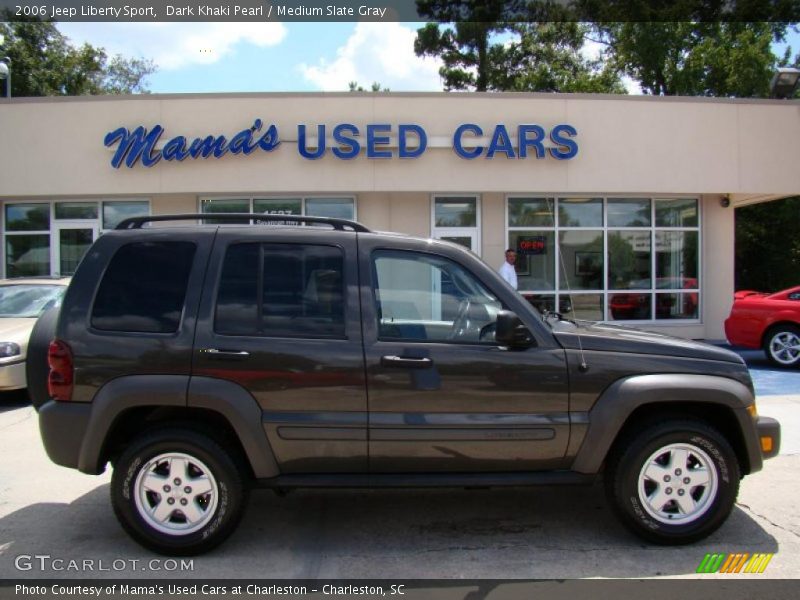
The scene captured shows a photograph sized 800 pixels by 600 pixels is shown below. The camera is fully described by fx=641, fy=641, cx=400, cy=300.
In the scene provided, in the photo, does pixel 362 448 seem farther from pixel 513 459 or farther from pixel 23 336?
pixel 23 336

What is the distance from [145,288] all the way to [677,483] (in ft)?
11.0

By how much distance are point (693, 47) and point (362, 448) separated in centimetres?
2494

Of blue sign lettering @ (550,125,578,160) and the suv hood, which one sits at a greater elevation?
blue sign lettering @ (550,125,578,160)

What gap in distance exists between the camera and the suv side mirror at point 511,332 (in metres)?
3.59

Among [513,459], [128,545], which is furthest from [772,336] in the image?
[128,545]

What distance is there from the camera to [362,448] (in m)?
3.65

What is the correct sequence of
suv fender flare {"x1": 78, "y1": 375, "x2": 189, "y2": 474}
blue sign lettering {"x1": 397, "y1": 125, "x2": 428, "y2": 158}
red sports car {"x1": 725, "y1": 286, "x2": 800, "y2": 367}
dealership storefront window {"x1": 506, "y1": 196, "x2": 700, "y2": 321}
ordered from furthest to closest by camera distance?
dealership storefront window {"x1": 506, "y1": 196, "x2": 700, "y2": 321}, blue sign lettering {"x1": 397, "y1": 125, "x2": 428, "y2": 158}, red sports car {"x1": 725, "y1": 286, "x2": 800, "y2": 367}, suv fender flare {"x1": 78, "y1": 375, "x2": 189, "y2": 474}

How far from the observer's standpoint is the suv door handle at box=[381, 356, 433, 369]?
3.62 m

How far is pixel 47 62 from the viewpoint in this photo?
2714cm

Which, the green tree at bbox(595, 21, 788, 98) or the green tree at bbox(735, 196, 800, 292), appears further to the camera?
the green tree at bbox(595, 21, 788, 98)

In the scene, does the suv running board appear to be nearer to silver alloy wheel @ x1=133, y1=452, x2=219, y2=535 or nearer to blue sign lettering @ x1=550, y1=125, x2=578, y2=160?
silver alloy wheel @ x1=133, y1=452, x2=219, y2=535

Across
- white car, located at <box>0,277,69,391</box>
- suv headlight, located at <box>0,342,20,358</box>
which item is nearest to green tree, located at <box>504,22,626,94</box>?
white car, located at <box>0,277,69,391</box>

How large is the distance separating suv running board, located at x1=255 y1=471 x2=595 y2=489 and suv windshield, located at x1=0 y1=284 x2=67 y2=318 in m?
6.34

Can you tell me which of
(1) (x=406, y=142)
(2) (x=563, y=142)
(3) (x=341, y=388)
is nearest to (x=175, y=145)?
(1) (x=406, y=142)
